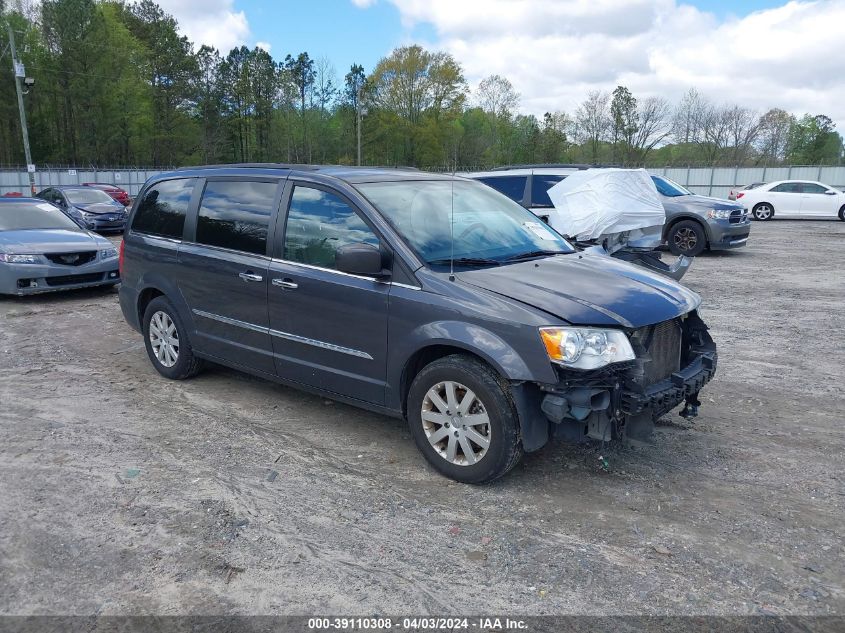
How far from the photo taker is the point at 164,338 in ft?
19.2

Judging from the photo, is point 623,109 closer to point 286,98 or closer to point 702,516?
point 286,98

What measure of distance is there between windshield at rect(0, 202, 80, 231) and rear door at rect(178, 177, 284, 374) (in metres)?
6.45

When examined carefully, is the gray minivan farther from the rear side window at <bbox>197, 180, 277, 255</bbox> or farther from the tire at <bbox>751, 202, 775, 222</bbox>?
the tire at <bbox>751, 202, 775, 222</bbox>

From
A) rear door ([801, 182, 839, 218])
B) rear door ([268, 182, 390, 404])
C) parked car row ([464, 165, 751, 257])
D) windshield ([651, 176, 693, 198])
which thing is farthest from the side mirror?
rear door ([801, 182, 839, 218])

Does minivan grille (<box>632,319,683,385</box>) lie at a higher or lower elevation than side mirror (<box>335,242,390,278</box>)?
lower

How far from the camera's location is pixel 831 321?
8102mm

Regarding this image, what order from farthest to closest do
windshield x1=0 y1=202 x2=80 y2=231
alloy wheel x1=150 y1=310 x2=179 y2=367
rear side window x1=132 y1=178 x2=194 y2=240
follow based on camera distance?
windshield x1=0 y1=202 x2=80 y2=231
alloy wheel x1=150 y1=310 x2=179 y2=367
rear side window x1=132 y1=178 x2=194 y2=240

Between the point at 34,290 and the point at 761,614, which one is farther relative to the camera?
the point at 34,290

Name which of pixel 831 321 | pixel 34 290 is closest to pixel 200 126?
pixel 34 290

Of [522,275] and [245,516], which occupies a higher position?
[522,275]

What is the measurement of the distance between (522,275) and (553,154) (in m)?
64.2

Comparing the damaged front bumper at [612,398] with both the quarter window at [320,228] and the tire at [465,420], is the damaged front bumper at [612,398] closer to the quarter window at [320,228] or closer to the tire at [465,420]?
the tire at [465,420]

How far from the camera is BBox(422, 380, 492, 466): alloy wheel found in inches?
146

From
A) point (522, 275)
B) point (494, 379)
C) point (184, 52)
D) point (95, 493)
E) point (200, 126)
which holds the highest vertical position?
point (184, 52)
